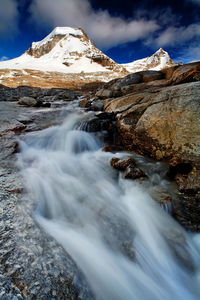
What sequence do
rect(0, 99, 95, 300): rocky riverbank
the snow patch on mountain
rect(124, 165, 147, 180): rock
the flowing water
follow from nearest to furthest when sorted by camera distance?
rect(0, 99, 95, 300): rocky riverbank < the flowing water < rect(124, 165, 147, 180): rock < the snow patch on mountain

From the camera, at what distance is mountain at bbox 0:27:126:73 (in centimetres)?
8188

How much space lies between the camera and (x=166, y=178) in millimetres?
3014

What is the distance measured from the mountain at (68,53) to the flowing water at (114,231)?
3410 inches

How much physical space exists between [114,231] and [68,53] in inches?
4406

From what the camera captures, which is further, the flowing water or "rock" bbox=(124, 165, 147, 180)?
"rock" bbox=(124, 165, 147, 180)

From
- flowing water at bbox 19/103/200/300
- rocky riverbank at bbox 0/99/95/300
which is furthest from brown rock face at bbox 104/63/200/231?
rocky riverbank at bbox 0/99/95/300

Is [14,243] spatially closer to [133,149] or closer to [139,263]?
[139,263]

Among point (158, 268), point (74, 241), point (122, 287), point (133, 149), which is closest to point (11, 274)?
point (74, 241)

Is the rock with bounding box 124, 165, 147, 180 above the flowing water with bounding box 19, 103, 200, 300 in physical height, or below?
above

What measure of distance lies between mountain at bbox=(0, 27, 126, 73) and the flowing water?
86606 millimetres

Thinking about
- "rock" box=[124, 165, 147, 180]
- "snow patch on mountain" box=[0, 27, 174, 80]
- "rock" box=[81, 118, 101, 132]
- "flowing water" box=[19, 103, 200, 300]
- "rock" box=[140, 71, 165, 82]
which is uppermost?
"snow patch on mountain" box=[0, 27, 174, 80]

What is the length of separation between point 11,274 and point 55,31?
150m

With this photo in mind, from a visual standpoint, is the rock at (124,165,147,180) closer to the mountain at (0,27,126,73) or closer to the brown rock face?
the brown rock face

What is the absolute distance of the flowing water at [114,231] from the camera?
162 cm
